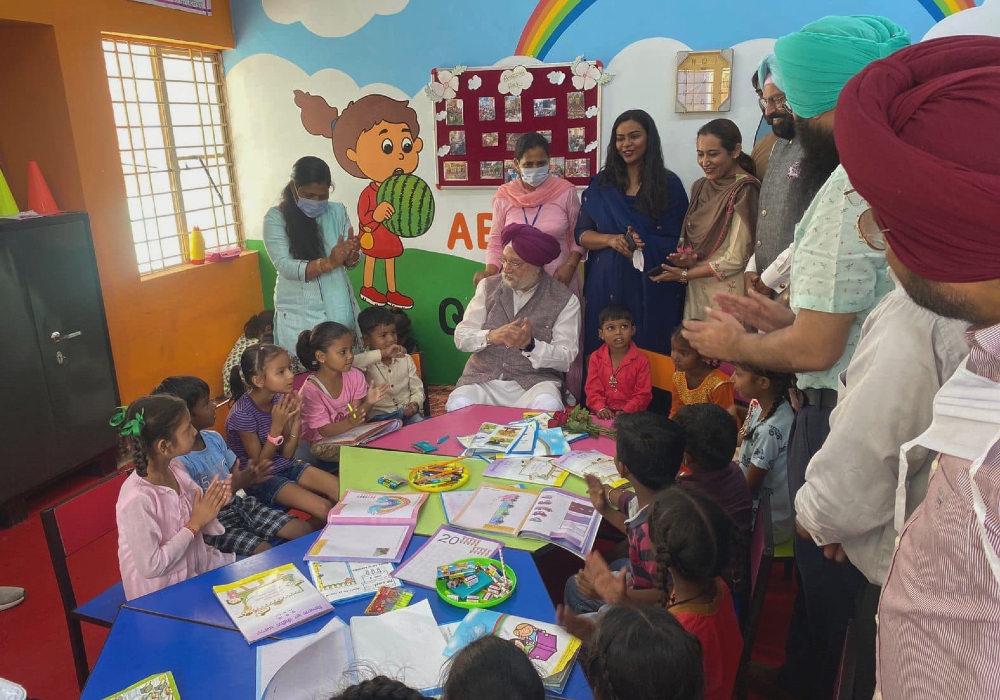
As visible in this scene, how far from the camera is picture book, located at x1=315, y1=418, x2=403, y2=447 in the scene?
3243mm

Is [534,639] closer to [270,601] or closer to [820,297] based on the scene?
[270,601]

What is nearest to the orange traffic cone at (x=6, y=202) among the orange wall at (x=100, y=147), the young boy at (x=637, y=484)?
the orange wall at (x=100, y=147)

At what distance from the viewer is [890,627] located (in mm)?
990

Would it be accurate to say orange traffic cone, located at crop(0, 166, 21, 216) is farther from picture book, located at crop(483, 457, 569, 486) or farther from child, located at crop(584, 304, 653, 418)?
child, located at crop(584, 304, 653, 418)

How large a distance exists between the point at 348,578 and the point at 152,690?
0.55m

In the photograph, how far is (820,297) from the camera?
67.5 inches

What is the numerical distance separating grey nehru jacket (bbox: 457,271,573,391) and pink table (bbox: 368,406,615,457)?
492mm

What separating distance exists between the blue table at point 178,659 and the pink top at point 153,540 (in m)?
0.33

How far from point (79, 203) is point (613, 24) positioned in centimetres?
359

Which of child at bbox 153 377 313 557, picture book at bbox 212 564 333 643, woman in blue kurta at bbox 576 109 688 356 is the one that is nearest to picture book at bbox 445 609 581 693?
picture book at bbox 212 564 333 643

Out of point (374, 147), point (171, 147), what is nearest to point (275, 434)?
point (374, 147)

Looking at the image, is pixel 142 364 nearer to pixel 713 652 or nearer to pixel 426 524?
pixel 426 524

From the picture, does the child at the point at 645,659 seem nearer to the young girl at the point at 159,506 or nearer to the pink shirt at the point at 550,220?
the young girl at the point at 159,506

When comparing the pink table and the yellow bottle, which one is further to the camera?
the yellow bottle
